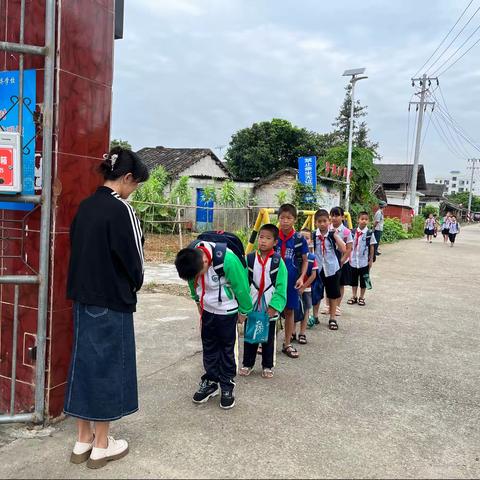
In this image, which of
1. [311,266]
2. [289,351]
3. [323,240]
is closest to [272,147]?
[323,240]

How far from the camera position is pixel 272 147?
1155 inches

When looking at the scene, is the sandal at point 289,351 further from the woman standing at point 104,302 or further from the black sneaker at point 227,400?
the woman standing at point 104,302

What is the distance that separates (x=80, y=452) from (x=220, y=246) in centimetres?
162

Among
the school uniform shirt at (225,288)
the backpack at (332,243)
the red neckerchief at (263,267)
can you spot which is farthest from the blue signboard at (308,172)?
the school uniform shirt at (225,288)

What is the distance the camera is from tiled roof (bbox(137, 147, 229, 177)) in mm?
24203

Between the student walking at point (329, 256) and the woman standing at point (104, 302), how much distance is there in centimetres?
362

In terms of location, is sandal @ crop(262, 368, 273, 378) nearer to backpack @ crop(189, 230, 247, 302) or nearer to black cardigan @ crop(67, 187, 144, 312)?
backpack @ crop(189, 230, 247, 302)

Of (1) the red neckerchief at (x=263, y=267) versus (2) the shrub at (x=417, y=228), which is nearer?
(1) the red neckerchief at (x=263, y=267)

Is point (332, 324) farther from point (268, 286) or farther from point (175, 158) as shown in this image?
point (175, 158)

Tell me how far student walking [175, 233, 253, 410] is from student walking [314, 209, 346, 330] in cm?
247

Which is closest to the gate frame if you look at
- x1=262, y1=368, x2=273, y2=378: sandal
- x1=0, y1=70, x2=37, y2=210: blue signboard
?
x1=0, y1=70, x2=37, y2=210: blue signboard

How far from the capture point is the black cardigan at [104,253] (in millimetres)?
2578

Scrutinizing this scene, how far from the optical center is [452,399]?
3.99 meters

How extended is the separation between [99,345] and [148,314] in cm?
376
